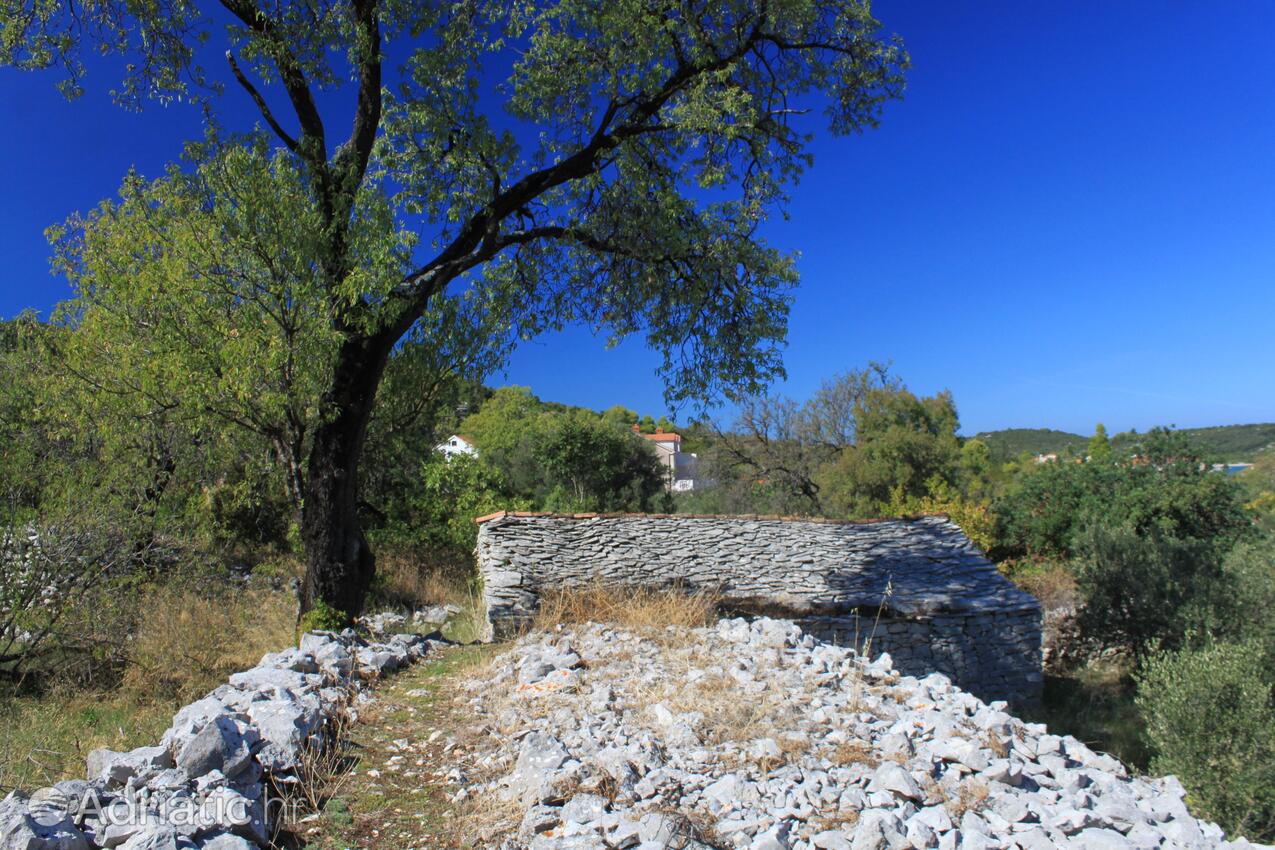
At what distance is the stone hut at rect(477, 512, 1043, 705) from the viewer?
11.0 meters

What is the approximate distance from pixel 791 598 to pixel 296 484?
7.28m

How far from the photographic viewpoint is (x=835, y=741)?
4695 millimetres

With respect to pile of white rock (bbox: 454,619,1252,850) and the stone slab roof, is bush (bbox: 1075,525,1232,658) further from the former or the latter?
pile of white rock (bbox: 454,619,1252,850)

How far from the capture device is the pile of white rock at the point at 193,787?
3244 millimetres

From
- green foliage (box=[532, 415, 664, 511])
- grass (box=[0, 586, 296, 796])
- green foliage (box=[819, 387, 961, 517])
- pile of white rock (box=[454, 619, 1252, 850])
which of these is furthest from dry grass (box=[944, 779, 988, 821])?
green foliage (box=[532, 415, 664, 511])

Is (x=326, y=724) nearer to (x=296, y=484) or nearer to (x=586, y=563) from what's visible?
(x=296, y=484)

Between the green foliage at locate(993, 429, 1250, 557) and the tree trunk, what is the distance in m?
14.7

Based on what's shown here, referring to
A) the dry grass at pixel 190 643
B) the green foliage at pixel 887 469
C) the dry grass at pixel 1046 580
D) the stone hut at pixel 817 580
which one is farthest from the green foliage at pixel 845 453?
the dry grass at pixel 190 643

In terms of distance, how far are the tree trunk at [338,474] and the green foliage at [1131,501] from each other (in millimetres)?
14732

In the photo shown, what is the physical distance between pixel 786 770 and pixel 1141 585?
1261 centimetres

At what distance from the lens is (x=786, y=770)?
13.9ft

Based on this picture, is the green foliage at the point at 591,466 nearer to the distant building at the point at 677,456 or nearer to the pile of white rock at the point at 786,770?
the distant building at the point at 677,456

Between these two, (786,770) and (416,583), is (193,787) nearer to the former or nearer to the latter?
(786,770)

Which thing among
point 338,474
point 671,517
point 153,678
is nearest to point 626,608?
point 338,474
